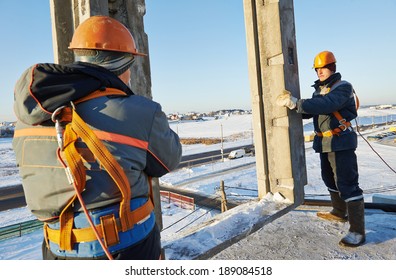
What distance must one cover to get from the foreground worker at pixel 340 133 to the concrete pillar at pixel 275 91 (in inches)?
17.0

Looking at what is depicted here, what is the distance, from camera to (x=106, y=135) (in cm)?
128

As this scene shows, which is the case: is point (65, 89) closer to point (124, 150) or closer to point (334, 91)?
point (124, 150)

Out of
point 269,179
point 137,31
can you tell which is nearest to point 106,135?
point 137,31

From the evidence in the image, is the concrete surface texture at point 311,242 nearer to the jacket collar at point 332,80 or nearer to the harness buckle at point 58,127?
the jacket collar at point 332,80

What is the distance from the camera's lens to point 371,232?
3.59 m

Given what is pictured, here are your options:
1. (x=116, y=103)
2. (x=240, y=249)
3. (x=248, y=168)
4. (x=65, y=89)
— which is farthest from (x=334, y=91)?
(x=248, y=168)

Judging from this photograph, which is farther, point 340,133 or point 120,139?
point 340,133

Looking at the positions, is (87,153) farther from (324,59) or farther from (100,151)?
(324,59)

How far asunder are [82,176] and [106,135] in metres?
0.22

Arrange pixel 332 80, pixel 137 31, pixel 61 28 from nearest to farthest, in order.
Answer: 1. pixel 61 28
2. pixel 137 31
3. pixel 332 80

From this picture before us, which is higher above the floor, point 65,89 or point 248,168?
point 65,89

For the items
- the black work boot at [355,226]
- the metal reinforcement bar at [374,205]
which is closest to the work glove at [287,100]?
the black work boot at [355,226]

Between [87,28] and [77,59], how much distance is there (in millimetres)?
185

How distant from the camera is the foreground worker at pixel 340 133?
3.20 metres
